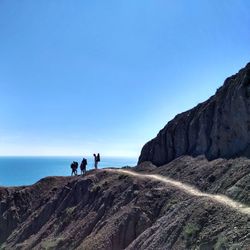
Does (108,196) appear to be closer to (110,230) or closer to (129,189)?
(129,189)

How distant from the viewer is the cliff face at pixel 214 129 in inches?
1382

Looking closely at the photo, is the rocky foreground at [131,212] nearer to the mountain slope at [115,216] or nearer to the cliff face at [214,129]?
the mountain slope at [115,216]

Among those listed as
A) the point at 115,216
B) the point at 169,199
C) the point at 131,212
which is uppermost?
the point at 169,199

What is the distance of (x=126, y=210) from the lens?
117 ft

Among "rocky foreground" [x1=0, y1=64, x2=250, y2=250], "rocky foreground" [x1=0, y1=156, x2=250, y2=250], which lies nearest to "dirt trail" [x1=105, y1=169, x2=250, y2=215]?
"rocky foreground" [x1=0, y1=64, x2=250, y2=250]

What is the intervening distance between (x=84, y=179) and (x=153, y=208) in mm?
18828

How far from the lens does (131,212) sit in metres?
34.7

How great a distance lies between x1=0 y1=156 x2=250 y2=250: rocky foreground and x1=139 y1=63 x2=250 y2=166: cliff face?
1.75 metres

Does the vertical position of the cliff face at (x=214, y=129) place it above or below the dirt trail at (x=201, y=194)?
above

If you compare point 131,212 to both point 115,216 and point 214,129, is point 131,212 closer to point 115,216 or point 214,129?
point 115,216

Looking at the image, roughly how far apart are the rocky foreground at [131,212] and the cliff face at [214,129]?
175cm

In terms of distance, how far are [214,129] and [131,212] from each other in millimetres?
11067

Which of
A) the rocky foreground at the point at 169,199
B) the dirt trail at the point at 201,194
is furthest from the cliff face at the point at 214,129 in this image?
the dirt trail at the point at 201,194

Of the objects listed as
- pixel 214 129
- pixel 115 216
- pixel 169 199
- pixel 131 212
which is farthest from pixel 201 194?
pixel 214 129
